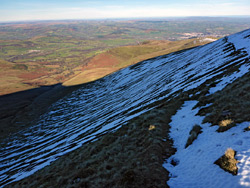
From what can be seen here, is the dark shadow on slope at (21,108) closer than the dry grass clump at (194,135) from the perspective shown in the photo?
No

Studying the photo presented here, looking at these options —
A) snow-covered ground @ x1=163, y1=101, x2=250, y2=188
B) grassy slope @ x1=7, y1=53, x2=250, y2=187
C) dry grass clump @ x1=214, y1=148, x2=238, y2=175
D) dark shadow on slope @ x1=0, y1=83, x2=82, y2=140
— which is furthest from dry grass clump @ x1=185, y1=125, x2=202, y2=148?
dark shadow on slope @ x1=0, y1=83, x2=82, y2=140

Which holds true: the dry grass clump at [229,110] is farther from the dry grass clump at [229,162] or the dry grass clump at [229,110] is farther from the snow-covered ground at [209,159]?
the dry grass clump at [229,162]

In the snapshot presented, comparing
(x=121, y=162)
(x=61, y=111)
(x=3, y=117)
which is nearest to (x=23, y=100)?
(x=3, y=117)

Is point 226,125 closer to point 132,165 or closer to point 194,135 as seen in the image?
point 194,135

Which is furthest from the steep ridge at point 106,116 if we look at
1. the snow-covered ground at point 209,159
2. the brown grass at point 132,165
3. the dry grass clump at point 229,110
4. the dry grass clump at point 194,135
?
the snow-covered ground at point 209,159

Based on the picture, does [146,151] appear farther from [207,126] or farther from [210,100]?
[210,100]

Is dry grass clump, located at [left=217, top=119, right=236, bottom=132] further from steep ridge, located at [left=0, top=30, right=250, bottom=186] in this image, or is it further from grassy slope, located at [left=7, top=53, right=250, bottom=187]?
steep ridge, located at [left=0, top=30, right=250, bottom=186]

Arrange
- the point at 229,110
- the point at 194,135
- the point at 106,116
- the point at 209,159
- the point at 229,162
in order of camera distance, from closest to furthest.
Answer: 1. the point at 229,162
2. the point at 209,159
3. the point at 194,135
4. the point at 229,110
5. the point at 106,116

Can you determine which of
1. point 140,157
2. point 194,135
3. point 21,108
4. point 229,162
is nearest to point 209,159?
point 229,162
